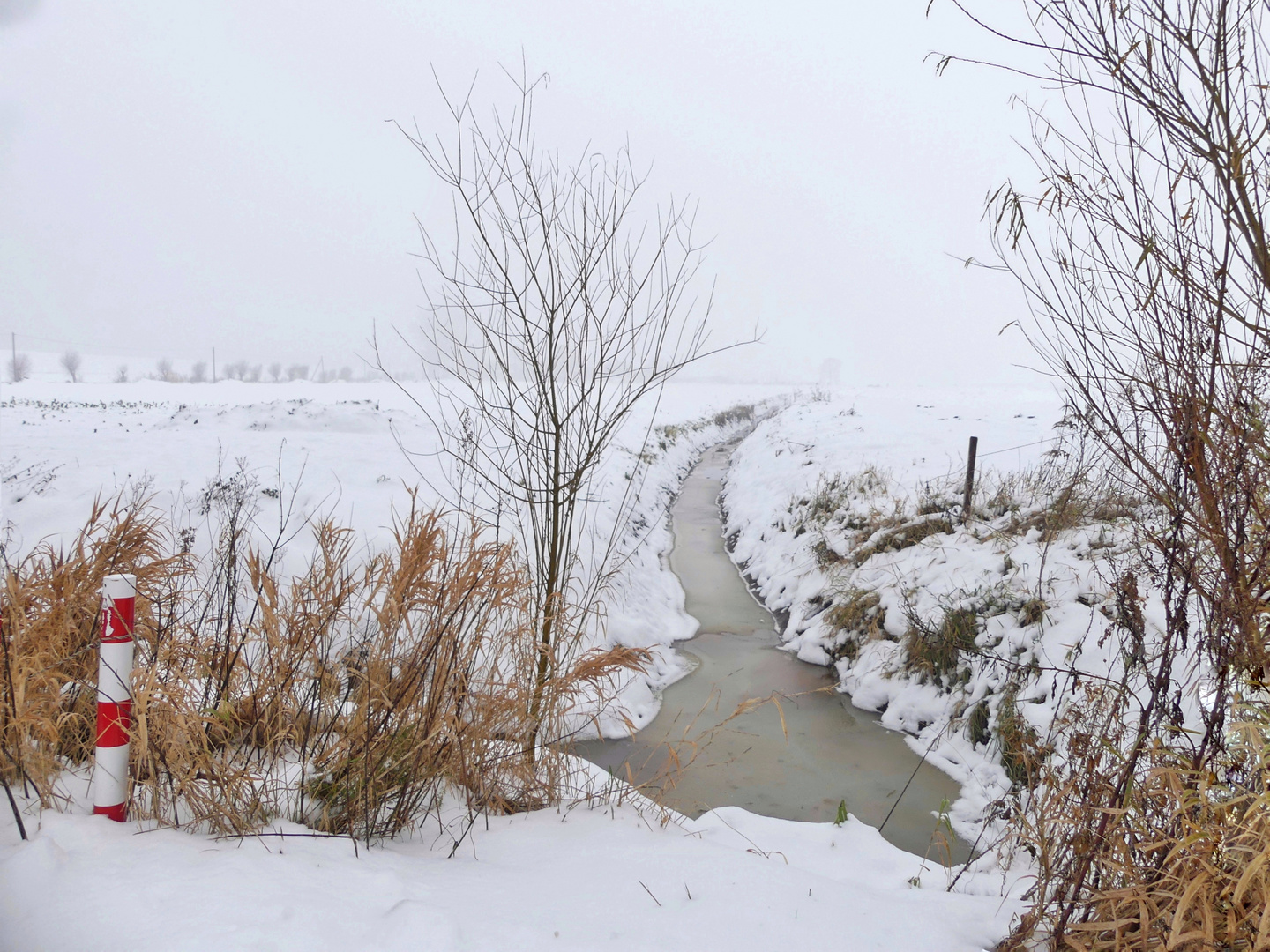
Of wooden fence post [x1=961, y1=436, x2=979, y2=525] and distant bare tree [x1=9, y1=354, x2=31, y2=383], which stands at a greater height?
distant bare tree [x1=9, y1=354, x2=31, y2=383]

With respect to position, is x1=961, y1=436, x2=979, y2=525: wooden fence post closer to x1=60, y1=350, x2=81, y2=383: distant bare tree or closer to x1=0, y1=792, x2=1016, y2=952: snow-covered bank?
x1=0, y1=792, x2=1016, y2=952: snow-covered bank

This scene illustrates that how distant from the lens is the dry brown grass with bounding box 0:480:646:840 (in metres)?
2.13

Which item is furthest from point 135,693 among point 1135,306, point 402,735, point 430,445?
point 430,445

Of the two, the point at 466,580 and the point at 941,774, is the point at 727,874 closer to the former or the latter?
the point at 466,580

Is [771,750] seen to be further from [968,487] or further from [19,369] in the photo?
[19,369]

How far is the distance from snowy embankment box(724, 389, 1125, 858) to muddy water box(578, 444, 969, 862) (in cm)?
22

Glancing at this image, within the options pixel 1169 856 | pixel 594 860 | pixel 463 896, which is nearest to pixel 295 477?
pixel 594 860

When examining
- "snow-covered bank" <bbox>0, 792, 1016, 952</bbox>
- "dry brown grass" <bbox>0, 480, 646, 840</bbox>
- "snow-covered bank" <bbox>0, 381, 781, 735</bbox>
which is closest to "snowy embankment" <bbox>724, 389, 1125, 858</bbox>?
"snow-covered bank" <bbox>0, 792, 1016, 952</bbox>

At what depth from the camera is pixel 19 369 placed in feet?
101

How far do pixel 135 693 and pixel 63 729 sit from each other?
2.03ft

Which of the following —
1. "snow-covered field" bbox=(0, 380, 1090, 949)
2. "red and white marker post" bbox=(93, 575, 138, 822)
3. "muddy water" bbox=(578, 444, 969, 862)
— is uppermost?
"red and white marker post" bbox=(93, 575, 138, 822)

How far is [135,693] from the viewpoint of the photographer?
2.14m

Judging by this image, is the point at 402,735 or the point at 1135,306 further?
the point at 402,735

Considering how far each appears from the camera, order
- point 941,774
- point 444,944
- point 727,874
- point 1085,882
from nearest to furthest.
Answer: point 444,944 < point 1085,882 < point 727,874 < point 941,774
